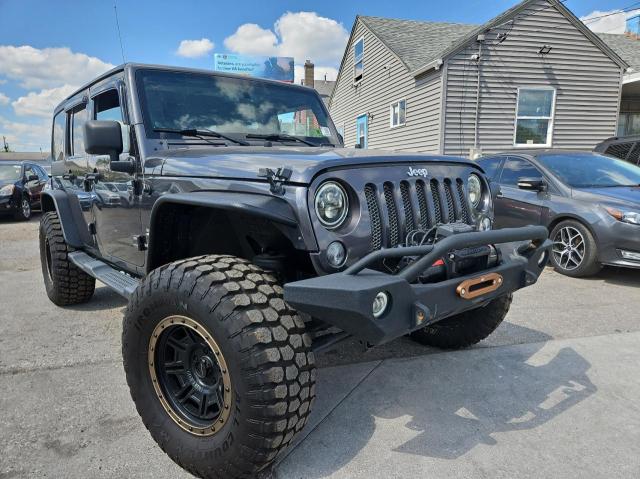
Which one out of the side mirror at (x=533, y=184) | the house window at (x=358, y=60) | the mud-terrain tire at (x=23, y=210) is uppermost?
the house window at (x=358, y=60)

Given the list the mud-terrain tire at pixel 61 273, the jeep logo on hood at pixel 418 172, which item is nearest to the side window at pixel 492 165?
the jeep logo on hood at pixel 418 172

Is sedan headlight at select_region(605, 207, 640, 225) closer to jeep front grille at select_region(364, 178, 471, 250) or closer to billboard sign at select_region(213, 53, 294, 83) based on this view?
jeep front grille at select_region(364, 178, 471, 250)

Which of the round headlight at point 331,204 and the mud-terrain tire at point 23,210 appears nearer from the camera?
the round headlight at point 331,204

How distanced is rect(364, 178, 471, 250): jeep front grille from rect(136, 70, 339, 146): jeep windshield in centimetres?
119

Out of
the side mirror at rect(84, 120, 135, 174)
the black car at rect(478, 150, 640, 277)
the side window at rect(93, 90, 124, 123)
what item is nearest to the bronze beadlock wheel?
the side mirror at rect(84, 120, 135, 174)

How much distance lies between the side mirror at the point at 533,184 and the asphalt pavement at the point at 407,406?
199 centimetres

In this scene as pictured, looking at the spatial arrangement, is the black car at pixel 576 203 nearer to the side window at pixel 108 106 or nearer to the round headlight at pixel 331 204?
the round headlight at pixel 331 204

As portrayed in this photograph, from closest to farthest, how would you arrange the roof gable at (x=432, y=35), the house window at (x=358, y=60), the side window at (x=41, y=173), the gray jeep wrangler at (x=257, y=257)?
the gray jeep wrangler at (x=257, y=257) < the roof gable at (x=432, y=35) < the side window at (x=41, y=173) < the house window at (x=358, y=60)

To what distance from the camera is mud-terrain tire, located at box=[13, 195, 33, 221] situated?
477 inches

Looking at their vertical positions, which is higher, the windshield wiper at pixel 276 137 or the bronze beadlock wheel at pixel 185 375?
the windshield wiper at pixel 276 137

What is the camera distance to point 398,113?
14.4 meters

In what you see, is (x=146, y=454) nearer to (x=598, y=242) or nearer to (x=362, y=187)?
(x=362, y=187)

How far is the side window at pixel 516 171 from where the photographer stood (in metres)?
6.17

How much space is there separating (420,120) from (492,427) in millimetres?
11593
